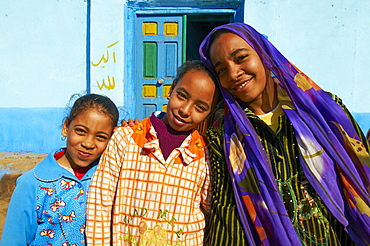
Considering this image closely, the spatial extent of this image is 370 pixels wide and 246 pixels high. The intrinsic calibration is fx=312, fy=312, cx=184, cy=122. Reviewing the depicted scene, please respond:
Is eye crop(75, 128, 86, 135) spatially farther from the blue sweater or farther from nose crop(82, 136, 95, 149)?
the blue sweater

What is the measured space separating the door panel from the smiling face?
3525 millimetres

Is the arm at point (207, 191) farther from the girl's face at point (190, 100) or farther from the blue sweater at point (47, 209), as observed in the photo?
the blue sweater at point (47, 209)

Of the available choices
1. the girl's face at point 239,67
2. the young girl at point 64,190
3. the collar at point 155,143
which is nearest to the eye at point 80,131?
the young girl at point 64,190

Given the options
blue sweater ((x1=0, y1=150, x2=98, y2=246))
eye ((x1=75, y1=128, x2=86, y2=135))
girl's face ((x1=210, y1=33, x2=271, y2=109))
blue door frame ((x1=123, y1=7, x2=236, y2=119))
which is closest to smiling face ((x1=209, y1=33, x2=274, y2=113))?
girl's face ((x1=210, y1=33, x2=271, y2=109))

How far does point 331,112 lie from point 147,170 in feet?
3.10

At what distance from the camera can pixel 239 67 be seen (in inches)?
62.6

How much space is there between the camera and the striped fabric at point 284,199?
57.5 inches

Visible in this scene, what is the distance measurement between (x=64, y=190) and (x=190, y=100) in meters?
0.81

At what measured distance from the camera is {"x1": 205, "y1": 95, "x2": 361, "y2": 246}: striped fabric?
146 centimetres

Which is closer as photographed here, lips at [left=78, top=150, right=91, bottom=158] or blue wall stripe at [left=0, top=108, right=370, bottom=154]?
lips at [left=78, top=150, right=91, bottom=158]

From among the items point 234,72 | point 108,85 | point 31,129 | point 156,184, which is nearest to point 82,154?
point 156,184

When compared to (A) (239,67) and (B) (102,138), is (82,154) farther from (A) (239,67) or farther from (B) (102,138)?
(A) (239,67)

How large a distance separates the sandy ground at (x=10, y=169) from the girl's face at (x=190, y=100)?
2805 millimetres

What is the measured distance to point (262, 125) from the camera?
5.24 feet
